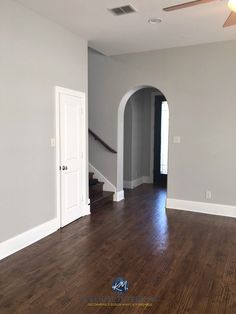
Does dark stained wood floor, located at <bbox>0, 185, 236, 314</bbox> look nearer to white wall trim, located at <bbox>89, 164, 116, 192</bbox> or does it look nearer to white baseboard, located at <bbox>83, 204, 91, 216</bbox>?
white baseboard, located at <bbox>83, 204, 91, 216</bbox>

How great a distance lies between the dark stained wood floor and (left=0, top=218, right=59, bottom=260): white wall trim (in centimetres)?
8

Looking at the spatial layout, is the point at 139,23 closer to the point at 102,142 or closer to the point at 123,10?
the point at 123,10

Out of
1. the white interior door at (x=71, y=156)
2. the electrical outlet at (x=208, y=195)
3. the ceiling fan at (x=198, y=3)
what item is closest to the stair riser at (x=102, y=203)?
the white interior door at (x=71, y=156)

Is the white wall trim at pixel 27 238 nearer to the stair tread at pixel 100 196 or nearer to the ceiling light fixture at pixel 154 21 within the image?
the stair tread at pixel 100 196

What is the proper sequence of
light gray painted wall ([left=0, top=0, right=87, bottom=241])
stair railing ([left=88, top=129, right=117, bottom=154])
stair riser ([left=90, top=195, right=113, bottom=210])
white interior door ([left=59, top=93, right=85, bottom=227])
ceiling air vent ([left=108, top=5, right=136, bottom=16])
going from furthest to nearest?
stair railing ([left=88, top=129, right=117, bottom=154]) < stair riser ([left=90, top=195, right=113, bottom=210]) < white interior door ([left=59, top=93, right=85, bottom=227]) < ceiling air vent ([left=108, top=5, right=136, bottom=16]) < light gray painted wall ([left=0, top=0, right=87, bottom=241])

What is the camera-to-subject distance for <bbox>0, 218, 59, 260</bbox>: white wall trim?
3260 millimetres

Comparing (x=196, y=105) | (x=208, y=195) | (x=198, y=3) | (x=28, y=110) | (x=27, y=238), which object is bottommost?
(x=27, y=238)

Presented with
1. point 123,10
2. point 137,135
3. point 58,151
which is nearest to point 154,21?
point 123,10

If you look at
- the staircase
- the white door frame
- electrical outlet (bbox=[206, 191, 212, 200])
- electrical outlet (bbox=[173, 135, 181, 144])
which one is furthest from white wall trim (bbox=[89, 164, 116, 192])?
electrical outlet (bbox=[206, 191, 212, 200])

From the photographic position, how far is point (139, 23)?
12.5ft

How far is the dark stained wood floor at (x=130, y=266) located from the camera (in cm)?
242

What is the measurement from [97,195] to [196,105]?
252cm

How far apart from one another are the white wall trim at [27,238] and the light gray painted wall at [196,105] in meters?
2.38

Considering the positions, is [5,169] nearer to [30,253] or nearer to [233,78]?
[30,253]
